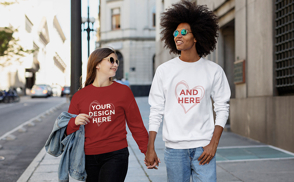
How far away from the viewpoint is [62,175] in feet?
9.96

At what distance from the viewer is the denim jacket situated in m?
3.01

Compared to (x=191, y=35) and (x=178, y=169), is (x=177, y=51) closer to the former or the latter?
(x=191, y=35)

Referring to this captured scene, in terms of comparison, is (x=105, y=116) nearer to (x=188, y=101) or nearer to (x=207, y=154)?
(x=188, y=101)

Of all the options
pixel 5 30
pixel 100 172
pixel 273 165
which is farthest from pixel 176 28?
pixel 5 30

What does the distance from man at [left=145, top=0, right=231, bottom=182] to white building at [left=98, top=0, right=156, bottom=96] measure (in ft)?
113

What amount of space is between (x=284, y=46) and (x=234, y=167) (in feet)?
12.0

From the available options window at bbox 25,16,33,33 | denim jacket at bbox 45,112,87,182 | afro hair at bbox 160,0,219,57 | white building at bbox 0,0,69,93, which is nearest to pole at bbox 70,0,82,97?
denim jacket at bbox 45,112,87,182

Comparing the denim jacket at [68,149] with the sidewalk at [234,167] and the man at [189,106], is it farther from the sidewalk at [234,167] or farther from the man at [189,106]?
the sidewalk at [234,167]

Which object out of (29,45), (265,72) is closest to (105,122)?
(265,72)

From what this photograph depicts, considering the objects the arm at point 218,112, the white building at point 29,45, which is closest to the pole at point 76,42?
the arm at point 218,112

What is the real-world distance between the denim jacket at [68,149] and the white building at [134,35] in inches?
1344

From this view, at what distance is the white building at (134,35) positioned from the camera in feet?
123

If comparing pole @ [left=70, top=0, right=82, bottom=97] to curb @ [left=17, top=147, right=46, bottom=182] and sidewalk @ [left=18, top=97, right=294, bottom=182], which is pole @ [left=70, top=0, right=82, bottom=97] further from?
sidewalk @ [left=18, top=97, right=294, bottom=182]

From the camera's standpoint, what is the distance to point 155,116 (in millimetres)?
2852
